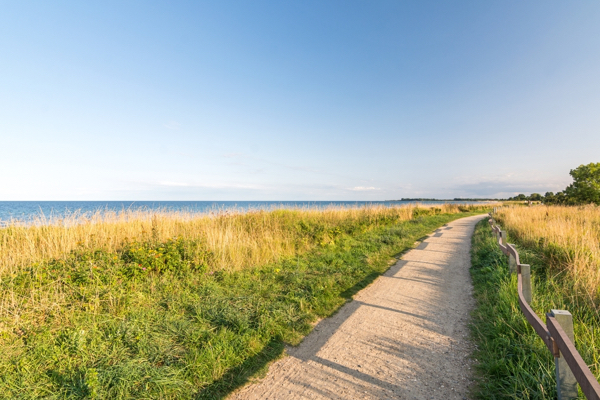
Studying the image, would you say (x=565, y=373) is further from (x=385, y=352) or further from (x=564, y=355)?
(x=385, y=352)

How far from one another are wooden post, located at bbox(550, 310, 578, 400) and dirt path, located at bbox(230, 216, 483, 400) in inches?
34.8

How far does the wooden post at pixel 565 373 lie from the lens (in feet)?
7.16

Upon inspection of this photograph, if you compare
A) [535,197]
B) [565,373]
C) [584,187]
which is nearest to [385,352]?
[565,373]

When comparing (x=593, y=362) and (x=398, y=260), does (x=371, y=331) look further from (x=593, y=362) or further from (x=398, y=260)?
(x=398, y=260)

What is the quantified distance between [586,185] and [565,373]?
2711cm

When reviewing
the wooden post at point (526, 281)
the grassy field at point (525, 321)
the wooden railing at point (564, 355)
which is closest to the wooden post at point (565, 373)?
the wooden railing at point (564, 355)

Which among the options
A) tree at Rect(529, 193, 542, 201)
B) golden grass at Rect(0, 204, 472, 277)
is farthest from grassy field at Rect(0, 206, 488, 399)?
tree at Rect(529, 193, 542, 201)

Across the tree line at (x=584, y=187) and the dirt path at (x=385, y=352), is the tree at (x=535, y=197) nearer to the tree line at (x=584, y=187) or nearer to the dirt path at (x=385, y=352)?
the tree line at (x=584, y=187)

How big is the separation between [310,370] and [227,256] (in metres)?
4.87

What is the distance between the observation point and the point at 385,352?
3576mm

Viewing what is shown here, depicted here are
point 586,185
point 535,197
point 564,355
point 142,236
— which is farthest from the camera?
point 535,197

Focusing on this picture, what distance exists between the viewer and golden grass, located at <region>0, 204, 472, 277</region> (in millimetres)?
6691

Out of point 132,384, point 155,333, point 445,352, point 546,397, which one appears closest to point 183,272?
point 155,333

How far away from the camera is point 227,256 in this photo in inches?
296
